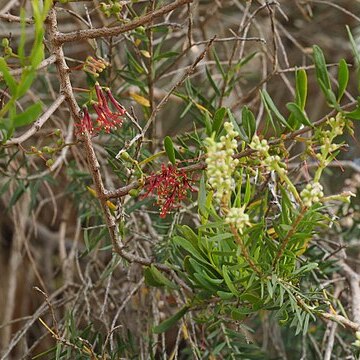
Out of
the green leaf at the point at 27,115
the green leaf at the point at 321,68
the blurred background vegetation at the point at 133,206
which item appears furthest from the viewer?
the blurred background vegetation at the point at 133,206

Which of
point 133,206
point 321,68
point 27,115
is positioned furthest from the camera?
point 133,206

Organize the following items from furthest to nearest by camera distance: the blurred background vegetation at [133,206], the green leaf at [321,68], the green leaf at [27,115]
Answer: the blurred background vegetation at [133,206] → the green leaf at [321,68] → the green leaf at [27,115]

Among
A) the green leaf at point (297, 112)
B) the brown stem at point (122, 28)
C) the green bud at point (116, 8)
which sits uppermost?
the green bud at point (116, 8)

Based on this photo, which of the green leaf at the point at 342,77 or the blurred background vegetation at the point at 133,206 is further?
the blurred background vegetation at the point at 133,206

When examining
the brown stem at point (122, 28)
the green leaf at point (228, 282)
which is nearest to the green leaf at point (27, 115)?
the brown stem at point (122, 28)

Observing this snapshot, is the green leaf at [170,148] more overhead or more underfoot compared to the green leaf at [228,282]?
more overhead

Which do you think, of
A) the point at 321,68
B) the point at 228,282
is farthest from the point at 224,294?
the point at 321,68

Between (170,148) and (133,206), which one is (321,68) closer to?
(170,148)

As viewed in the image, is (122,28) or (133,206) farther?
(133,206)

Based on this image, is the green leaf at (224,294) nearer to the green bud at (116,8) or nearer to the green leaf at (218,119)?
the green leaf at (218,119)

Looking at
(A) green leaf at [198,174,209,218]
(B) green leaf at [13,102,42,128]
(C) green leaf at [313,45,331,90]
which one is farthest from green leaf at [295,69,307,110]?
(B) green leaf at [13,102,42,128]

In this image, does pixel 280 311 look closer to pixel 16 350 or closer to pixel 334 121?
pixel 334 121

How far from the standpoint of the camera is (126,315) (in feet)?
3.22

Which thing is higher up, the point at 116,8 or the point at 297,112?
the point at 116,8
